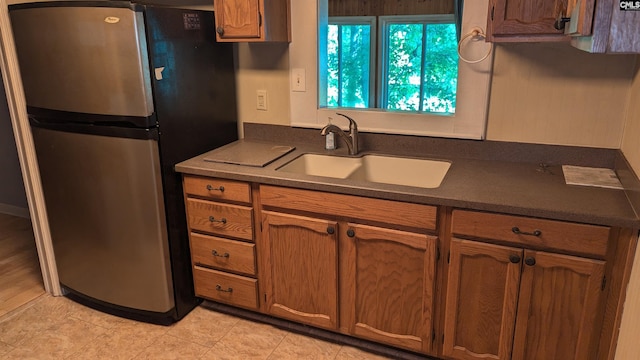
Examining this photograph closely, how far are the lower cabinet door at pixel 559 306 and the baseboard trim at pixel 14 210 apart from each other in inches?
148

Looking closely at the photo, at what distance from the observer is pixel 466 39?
2035mm

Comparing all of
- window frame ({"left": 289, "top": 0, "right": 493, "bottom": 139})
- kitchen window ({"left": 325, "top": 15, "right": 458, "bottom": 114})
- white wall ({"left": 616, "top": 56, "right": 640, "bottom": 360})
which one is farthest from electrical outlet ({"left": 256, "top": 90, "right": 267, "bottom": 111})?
kitchen window ({"left": 325, "top": 15, "right": 458, "bottom": 114})

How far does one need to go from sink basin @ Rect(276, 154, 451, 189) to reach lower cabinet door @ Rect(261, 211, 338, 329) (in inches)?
11.9

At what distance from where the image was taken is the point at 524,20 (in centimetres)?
165

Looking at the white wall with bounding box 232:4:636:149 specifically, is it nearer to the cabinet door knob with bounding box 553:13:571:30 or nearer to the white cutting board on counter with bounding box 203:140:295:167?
the cabinet door knob with bounding box 553:13:571:30

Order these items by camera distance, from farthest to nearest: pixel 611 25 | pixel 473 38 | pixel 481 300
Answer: pixel 473 38 < pixel 481 300 < pixel 611 25

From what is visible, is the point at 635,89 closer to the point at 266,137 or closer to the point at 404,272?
the point at 404,272

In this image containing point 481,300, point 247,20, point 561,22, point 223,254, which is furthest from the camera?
point 223,254

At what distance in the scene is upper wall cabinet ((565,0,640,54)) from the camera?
958mm

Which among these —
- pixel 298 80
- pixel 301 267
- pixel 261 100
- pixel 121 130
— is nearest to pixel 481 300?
pixel 301 267

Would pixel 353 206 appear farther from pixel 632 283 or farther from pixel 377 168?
pixel 632 283

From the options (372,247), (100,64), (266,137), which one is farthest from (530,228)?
(100,64)

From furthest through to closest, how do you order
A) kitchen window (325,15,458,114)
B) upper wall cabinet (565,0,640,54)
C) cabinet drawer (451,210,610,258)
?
1. kitchen window (325,15,458,114)
2. cabinet drawer (451,210,610,258)
3. upper wall cabinet (565,0,640,54)

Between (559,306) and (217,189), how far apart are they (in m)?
1.47
